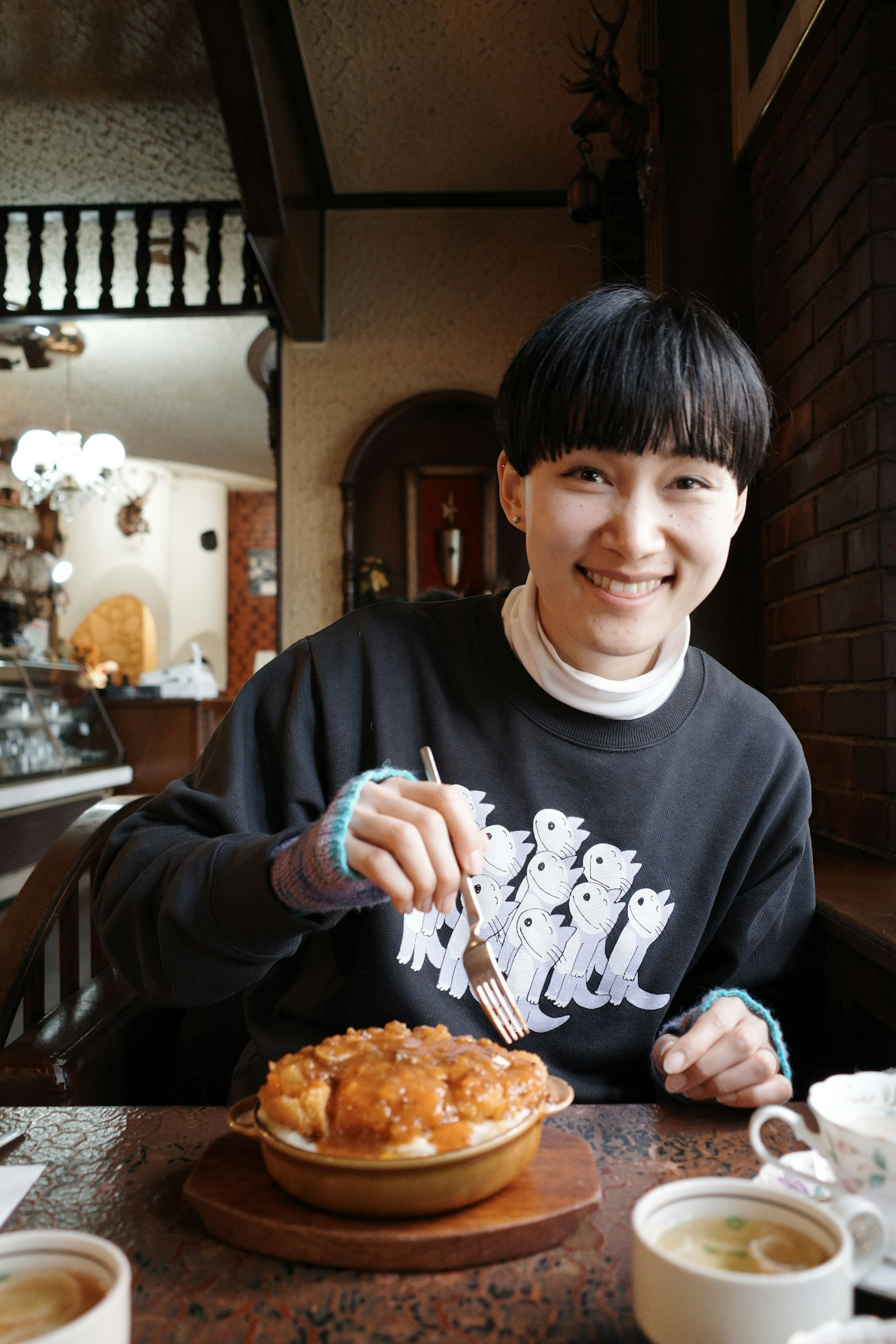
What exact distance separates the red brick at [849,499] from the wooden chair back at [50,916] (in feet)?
3.93

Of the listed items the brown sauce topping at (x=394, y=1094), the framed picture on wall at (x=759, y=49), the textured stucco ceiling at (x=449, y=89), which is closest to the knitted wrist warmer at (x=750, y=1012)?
the brown sauce topping at (x=394, y=1094)

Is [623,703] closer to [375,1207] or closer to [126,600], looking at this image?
[375,1207]

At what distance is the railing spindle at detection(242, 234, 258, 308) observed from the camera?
450cm

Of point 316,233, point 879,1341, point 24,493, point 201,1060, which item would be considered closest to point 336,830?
point 879,1341

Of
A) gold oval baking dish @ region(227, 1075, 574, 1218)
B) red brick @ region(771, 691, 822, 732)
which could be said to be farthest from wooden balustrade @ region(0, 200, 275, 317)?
gold oval baking dish @ region(227, 1075, 574, 1218)

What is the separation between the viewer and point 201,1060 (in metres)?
1.48

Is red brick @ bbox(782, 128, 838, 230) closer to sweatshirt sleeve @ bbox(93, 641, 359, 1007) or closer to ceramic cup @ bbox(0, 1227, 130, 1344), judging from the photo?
sweatshirt sleeve @ bbox(93, 641, 359, 1007)

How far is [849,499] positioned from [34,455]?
5.80 meters

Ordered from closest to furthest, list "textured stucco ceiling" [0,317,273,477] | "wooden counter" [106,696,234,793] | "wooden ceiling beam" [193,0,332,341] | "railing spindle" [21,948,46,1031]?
"railing spindle" [21,948,46,1031] < "wooden ceiling beam" [193,0,332,341] < "wooden counter" [106,696,234,793] < "textured stucco ceiling" [0,317,273,477]

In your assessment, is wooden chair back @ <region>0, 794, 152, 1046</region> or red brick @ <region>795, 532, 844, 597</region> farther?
red brick @ <region>795, 532, 844, 597</region>

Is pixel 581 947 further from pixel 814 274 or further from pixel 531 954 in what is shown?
pixel 814 274

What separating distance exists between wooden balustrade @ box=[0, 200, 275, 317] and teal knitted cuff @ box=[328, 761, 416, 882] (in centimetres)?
409

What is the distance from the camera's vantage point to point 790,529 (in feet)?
6.12

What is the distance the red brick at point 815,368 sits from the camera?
1613mm
